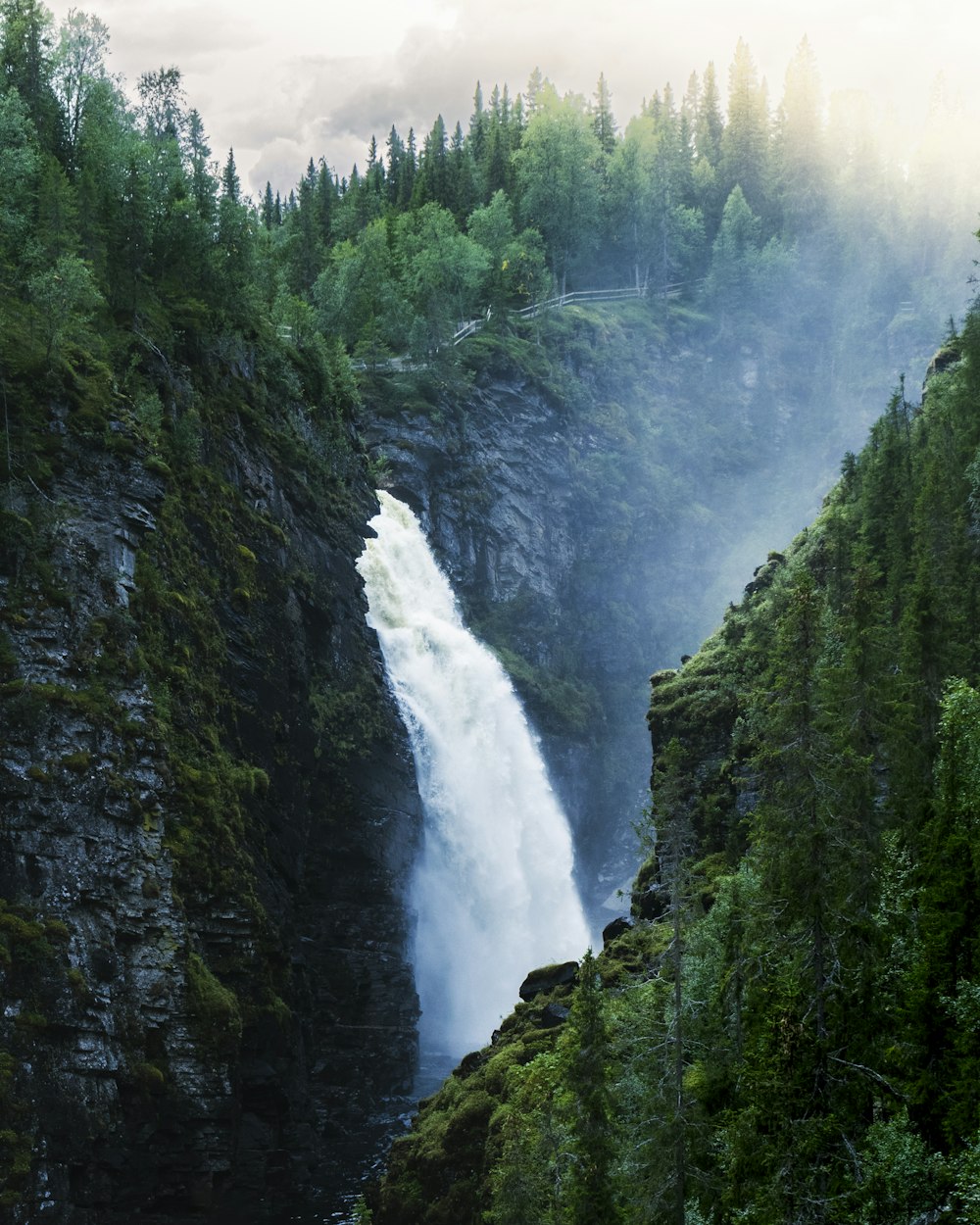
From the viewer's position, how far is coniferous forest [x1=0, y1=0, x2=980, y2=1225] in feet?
114

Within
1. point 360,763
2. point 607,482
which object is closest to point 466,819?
point 360,763

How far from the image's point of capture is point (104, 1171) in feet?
176

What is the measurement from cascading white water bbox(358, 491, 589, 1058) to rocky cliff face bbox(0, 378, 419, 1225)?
17.9 feet

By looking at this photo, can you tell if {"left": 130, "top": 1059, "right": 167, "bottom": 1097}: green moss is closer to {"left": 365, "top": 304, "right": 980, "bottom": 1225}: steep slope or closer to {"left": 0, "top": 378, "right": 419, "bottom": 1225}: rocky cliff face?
{"left": 0, "top": 378, "right": 419, "bottom": 1225}: rocky cliff face

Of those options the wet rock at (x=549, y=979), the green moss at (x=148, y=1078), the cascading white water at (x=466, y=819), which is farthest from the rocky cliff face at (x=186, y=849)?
the wet rock at (x=549, y=979)

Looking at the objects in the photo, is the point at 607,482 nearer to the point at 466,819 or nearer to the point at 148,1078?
the point at 466,819

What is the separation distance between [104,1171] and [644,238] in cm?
12194

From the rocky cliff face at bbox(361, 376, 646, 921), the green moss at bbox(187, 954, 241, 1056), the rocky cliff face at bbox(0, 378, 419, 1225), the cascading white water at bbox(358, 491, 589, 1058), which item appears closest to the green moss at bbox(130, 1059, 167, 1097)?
the rocky cliff face at bbox(0, 378, 419, 1225)

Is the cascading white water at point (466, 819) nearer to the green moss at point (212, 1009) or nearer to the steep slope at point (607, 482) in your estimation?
the steep slope at point (607, 482)

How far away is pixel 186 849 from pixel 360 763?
20.3m

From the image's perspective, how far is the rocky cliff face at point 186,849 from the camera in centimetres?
5338

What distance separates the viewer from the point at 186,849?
2382 inches

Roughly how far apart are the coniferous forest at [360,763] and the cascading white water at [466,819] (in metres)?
4.22

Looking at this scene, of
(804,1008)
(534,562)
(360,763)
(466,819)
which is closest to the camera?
(804,1008)
